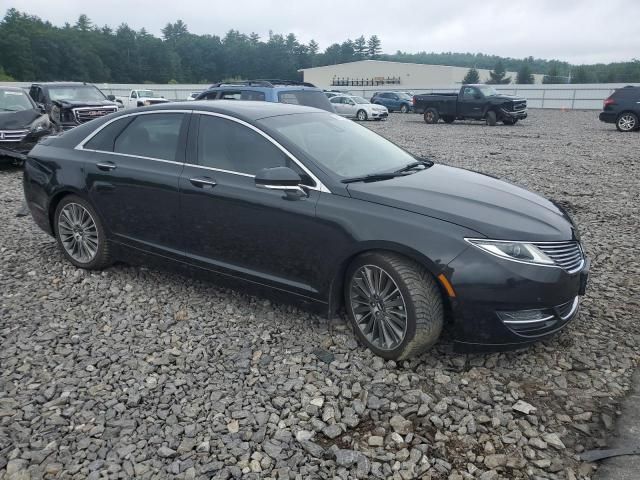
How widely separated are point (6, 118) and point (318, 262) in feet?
32.4

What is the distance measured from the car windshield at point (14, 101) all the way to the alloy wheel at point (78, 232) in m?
7.83

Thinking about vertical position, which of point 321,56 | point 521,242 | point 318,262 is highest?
point 321,56

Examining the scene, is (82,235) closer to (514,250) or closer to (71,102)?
(514,250)

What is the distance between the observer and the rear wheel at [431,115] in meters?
25.5

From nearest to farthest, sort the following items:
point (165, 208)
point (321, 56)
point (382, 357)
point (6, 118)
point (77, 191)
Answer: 1. point (382, 357)
2. point (165, 208)
3. point (77, 191)
4. point (6, 118)
5. point (321, 56)

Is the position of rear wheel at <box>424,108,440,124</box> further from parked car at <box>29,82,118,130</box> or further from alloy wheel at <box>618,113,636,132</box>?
parked car at <box>29,82,118,130</box>

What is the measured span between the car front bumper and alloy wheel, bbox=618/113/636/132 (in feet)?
62.7

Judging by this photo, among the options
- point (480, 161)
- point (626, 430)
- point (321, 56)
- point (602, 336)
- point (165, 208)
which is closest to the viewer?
A: point (626, 430)

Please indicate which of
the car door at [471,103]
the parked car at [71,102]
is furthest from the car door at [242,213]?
the car door at [471,103]

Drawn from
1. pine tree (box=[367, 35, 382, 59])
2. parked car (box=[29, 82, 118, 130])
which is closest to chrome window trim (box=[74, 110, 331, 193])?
parked car (box=[29, 82, 118, 130])

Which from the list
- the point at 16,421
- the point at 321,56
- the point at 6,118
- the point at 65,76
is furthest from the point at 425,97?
the point at 321,56

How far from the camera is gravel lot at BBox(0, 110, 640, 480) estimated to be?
9.18 ft

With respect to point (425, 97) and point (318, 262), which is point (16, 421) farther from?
point (425, 97)

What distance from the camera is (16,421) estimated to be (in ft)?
10.1
